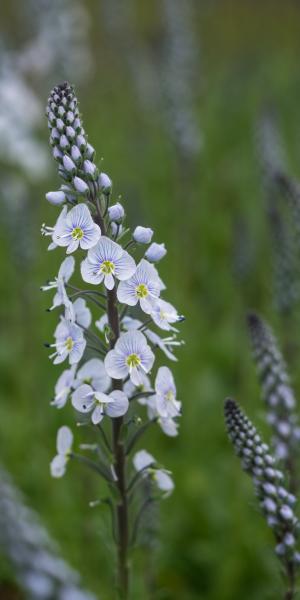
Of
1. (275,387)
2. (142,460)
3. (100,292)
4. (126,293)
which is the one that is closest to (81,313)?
(100,292)

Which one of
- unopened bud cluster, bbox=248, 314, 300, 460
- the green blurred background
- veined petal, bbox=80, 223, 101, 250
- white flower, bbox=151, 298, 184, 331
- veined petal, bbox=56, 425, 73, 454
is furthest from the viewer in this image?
the green blurred background

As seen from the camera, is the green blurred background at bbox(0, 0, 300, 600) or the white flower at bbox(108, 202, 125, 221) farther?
the green blurred background at bbox(0, 0, 300, 600)

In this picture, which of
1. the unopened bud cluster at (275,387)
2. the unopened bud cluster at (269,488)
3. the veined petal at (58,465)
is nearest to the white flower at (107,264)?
the unopened bud cluster at (269,488)

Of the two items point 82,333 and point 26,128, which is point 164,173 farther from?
point 82,333

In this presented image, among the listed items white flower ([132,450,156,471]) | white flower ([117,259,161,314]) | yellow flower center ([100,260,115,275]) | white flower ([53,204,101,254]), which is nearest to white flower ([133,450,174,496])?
white flower ([132,450,156,471])

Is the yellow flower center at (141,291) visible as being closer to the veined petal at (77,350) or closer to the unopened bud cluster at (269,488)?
the veined petal at (77,350)

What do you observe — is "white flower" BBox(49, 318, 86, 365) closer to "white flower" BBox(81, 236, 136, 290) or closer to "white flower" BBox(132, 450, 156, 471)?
"white flower" BBox(81, 236, 136, 290)
